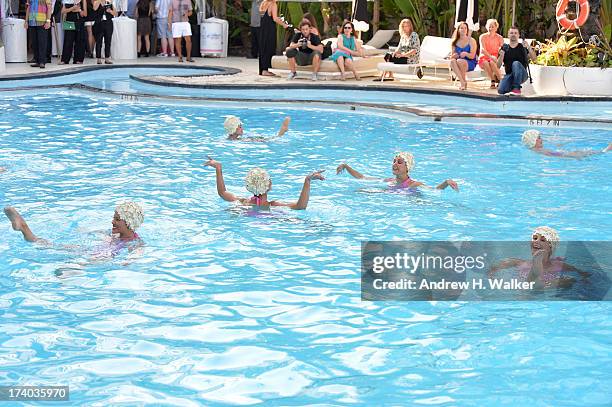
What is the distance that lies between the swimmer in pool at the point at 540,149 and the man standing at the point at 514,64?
4204mm

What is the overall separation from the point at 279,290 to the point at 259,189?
179cm

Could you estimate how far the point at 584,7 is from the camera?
56.5 feet

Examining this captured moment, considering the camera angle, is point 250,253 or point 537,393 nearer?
point 537,393

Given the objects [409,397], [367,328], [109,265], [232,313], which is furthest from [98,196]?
[409,397]

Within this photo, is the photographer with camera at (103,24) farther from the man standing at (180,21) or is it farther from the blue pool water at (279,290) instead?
the blue pool water at (279,290)

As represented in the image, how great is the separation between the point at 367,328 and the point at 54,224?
3702 mm

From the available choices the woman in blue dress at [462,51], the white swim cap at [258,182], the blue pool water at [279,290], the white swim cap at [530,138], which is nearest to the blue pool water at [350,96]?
the woman in blue dress at [462,51]

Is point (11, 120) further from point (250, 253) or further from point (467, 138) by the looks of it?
point (250, 253)

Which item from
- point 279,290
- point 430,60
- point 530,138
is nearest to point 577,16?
point 430,60

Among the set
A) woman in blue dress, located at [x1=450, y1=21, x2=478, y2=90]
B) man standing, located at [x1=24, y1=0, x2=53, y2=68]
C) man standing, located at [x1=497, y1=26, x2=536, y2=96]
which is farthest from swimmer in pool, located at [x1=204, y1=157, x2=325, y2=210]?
man standing, located at [x1=24, y1=0, x2=53, y2=68]

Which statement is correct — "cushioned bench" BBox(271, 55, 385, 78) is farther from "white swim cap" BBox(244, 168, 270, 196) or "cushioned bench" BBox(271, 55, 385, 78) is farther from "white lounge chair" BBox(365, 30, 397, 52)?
"white swim cap" BBox(244, 168, 270, 196)

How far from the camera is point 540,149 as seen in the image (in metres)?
12.4

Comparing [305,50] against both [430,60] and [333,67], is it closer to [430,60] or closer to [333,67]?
[333,67]

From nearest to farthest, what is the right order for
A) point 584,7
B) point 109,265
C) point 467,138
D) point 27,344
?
1. point 27,344
2. point 109,265
3. point 467,138
4. point 584,7
